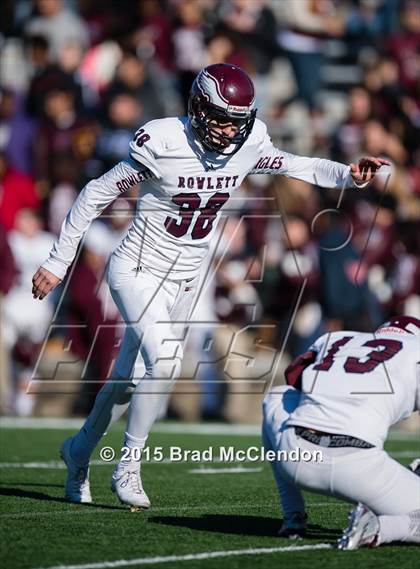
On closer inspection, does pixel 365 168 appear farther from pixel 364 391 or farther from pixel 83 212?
pixel 364 391

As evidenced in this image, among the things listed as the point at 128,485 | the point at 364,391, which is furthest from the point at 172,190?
the point at 364,391

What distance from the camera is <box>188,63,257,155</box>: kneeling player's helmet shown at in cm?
674

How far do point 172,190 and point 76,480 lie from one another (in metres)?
1.67

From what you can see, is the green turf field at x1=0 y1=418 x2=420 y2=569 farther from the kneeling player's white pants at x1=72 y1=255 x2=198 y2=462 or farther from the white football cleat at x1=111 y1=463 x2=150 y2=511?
the kneeling player's white pants at x1=72 y1=255 x2=198 y2=462

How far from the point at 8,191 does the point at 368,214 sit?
12.2 feet

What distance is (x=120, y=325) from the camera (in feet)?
Result: 38.6

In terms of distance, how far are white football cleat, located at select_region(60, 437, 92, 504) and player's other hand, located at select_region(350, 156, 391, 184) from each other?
83.6 inches

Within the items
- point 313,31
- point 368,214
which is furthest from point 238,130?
point 313,31

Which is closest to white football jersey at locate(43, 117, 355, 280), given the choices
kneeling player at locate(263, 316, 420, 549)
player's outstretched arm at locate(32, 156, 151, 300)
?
player's outstretched arm at locate(32, 156, 151, 300)

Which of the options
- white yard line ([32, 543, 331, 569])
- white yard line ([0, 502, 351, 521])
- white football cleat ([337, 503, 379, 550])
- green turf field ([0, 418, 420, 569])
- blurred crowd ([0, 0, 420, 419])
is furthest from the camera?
blurred crowd ([0, 0, 420, 419])

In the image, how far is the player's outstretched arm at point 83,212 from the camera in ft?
22.4

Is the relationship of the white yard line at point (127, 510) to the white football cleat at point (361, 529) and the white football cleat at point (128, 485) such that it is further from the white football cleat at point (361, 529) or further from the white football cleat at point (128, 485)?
the white football cleat at point (361, 529)

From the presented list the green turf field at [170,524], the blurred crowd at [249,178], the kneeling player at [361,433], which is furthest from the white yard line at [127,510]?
the blurred crowd at [249,178]

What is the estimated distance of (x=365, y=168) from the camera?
23.2ft
